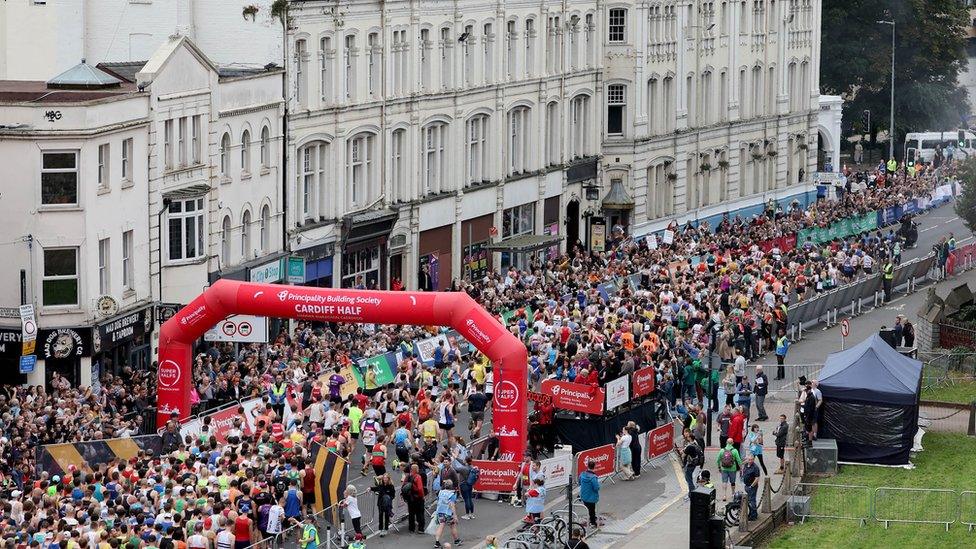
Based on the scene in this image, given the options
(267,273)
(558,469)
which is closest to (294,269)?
(267,273)

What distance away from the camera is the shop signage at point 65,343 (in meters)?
55.6

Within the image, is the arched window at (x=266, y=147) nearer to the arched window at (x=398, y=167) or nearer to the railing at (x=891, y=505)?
the arched window at (x=398, y=167)

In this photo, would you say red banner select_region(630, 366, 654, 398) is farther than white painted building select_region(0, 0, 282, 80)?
No

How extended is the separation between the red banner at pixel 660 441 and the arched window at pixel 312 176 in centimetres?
1994

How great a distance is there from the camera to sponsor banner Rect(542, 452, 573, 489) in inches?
1893

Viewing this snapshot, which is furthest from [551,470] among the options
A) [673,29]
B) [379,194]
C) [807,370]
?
[673,29]

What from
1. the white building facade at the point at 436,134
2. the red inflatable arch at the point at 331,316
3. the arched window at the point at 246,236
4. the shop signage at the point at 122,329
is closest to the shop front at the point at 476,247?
Answer: the white building facade at the point at 436,134

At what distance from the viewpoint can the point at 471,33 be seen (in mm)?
79875

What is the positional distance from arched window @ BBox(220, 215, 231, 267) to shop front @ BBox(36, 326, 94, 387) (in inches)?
339

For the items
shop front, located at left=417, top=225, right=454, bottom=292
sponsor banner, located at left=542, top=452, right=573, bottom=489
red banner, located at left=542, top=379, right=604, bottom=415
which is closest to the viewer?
sponsor banner, located at left=542, top=452, right=573, bottom=489

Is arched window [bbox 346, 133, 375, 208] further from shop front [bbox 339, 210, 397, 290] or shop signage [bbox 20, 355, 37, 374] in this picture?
shop signage [bbox 20, 355, 37, 374]

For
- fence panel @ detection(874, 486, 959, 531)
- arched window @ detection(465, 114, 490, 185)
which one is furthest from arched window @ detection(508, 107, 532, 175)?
fence panel @ detection(874, 486, 959, 531)

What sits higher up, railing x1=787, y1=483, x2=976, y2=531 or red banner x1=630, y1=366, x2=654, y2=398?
red banner x1=630, y1=366, x2=654, y2=398

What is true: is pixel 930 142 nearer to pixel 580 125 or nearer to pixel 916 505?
pixel 580 125
